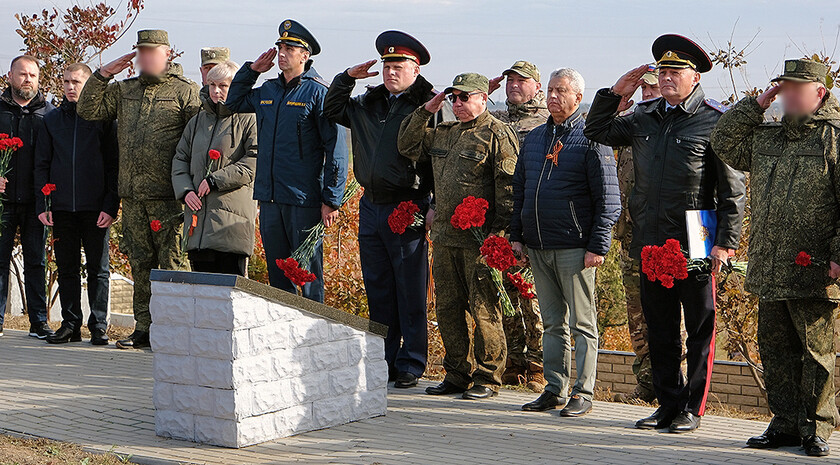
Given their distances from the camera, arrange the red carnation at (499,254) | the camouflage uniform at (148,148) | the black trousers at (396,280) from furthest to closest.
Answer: the camouflage uniform at (148,148) → the black trousers at (396,280) → the red carnation at (499,254)

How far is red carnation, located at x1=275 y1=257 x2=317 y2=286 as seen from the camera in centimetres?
754

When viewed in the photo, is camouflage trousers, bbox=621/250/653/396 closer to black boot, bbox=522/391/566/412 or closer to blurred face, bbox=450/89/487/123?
black boot, bbox=522/391/566/412

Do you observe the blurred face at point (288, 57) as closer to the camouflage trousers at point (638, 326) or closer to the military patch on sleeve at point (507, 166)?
the military patch on sleeve at point (507, 166)

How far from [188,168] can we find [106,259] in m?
1.51

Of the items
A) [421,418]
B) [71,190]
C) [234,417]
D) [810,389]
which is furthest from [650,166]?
[71,190]

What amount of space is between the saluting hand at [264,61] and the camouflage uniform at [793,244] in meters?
3.60

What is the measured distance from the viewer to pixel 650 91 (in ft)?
24.6

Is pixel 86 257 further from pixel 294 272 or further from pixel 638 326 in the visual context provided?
pixel 638 326

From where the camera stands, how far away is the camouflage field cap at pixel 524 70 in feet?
24.9

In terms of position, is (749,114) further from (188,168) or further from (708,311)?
(188,168)

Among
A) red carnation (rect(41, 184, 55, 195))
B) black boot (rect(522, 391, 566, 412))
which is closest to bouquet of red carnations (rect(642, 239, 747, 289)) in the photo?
black boot (rect(522, 391, 566, 412))

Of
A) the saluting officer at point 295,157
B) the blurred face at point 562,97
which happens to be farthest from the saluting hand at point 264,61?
the blurred face at point 562,97

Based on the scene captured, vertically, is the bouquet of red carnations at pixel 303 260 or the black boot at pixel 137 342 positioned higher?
the bouquet of red carnations at pixel 303 260

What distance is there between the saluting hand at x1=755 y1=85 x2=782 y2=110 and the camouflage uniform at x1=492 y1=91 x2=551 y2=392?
2189 mm
